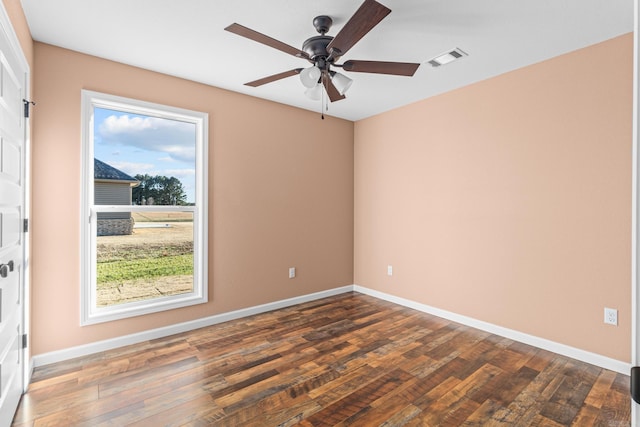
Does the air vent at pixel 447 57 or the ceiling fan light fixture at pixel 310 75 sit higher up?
the air vent at pixel 447 57

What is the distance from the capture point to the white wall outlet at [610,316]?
8.45 ft

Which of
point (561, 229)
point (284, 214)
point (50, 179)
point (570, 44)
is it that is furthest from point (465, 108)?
point (50, 179)

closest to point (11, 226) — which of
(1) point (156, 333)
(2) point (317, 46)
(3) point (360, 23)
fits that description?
(1) point (156, 333)

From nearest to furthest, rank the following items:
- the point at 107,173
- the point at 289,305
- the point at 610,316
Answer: the point at 610,316 < the point at 107,173 < the point at 289,305

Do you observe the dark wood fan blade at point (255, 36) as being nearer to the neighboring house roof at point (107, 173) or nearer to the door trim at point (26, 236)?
the door trim at point (26, 236)

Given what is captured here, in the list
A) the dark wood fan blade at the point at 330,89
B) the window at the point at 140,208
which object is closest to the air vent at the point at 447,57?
the dark wood fan blade at the point at 330,89

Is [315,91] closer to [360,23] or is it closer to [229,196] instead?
[360,23]

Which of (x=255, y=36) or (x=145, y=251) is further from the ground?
(x=255, y=36)

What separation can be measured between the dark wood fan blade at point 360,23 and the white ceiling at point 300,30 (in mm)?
346

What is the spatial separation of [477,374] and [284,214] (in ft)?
8.70

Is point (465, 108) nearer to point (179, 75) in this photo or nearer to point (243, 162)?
point (243, 162)

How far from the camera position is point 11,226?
1.96 m

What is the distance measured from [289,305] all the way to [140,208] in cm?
210

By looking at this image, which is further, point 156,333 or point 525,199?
point 156,333
